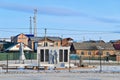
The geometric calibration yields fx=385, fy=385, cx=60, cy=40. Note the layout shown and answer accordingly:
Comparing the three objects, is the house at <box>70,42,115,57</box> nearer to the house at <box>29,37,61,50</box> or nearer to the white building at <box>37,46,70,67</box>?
the house at <box>29,37,61,50</box>

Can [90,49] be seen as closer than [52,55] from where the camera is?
No

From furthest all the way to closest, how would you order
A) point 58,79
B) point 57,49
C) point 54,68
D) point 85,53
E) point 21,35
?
point 21,35, point 85,53, point 57,49, point 54,68, point 58,79

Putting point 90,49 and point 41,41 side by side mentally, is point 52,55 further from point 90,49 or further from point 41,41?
point 90,49

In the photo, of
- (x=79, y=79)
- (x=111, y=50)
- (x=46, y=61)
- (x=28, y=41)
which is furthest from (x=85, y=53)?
(x=79, y=79)

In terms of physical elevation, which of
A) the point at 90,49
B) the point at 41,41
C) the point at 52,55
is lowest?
the point at 52,55

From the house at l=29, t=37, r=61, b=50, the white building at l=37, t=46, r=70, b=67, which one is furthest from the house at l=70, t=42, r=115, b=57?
the white building at l=37, t=46, r=70, b=67

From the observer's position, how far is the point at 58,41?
Answer: 323 feet

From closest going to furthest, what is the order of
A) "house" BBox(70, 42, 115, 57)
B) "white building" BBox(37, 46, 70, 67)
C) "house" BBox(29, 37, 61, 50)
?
"white building" BBox(37, 46, 70, 67) < "house" BBox(29, 37, 61, 50) < "house" BBox(70, 42, 115, 57)

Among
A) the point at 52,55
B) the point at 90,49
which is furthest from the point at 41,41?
the point at 52,55

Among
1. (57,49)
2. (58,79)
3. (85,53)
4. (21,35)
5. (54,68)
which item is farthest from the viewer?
(21,35)

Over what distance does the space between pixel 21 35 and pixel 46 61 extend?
63.1 meters

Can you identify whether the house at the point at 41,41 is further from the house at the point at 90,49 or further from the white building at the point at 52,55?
the white building at the point at 52,55

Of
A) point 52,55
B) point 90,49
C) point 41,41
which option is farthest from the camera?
point 90,49

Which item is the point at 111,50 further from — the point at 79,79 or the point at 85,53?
the point at 79,79
